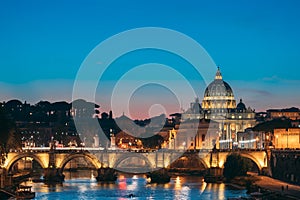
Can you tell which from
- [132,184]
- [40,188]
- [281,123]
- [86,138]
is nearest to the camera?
[40,188]

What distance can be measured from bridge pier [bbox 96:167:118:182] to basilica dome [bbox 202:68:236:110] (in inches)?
2647

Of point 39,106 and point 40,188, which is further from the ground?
point 39,106

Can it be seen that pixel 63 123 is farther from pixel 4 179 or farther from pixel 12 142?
pixel 4 179

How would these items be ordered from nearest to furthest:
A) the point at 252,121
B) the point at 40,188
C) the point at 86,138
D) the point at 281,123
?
the point at 40,188 < the point at 281,123 < the point at 86,138 < the point at 252,121

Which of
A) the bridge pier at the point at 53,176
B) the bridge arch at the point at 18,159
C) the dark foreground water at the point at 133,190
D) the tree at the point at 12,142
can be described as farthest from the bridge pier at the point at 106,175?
the tree at the point at 12,142

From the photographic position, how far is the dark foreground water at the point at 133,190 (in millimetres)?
54219

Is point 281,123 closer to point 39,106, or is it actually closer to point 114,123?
point 114,123

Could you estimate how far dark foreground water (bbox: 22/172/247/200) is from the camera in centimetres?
5422

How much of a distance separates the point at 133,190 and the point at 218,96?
256 ft

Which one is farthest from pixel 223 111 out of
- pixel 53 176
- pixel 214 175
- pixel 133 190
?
pixel 133 190

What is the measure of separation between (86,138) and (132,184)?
46.2 m

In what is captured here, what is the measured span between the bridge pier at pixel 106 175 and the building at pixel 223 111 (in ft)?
160

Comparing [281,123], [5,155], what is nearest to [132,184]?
[5,155]

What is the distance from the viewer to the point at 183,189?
59.3 m
